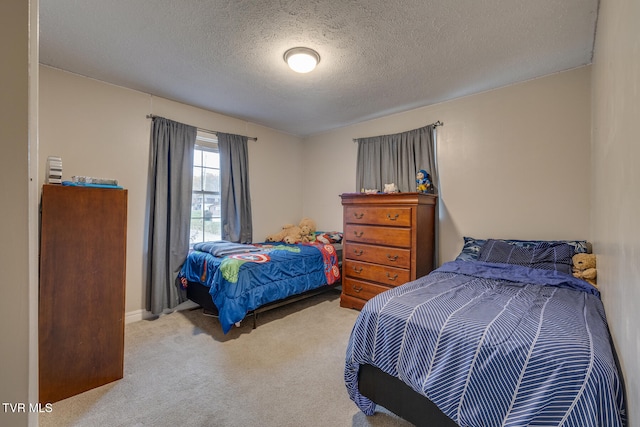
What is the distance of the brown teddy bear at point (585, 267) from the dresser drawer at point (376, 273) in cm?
128

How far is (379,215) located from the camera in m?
3.05

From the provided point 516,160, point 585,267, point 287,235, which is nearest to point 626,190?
point 585,267

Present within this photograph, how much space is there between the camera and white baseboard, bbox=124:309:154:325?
285 cm

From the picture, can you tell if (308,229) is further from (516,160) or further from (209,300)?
(516,160)

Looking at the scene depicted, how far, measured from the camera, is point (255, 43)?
6.73ft

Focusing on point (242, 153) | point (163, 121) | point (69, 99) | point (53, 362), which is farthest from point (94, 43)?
point (53, 362)

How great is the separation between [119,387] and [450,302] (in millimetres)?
2175

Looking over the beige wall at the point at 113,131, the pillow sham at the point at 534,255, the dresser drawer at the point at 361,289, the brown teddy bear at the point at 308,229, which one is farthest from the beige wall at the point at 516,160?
the beige wall at the point at 113,131

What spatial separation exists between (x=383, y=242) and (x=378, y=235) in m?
0.10

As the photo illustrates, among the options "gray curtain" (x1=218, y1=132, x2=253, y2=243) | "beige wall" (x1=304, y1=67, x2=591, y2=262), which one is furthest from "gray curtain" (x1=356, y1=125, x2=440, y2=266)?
"gray curtain" (x1=218, y1=132, x2=253, y2=243)

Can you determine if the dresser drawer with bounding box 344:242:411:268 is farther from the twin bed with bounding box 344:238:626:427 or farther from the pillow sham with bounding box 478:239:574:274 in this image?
the twin bed with bounding box 344:238:626:427

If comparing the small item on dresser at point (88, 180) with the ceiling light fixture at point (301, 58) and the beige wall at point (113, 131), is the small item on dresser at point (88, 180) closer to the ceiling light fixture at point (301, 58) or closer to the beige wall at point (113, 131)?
the beige wall at point (113, 131)

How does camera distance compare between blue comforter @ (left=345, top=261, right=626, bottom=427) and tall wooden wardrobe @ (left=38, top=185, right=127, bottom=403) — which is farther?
tall wooden wardrobe @ (left=38, top=185, right=127, bottom=403)

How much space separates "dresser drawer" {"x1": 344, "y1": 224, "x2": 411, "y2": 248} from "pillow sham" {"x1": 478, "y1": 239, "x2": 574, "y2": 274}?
0.70 meters
